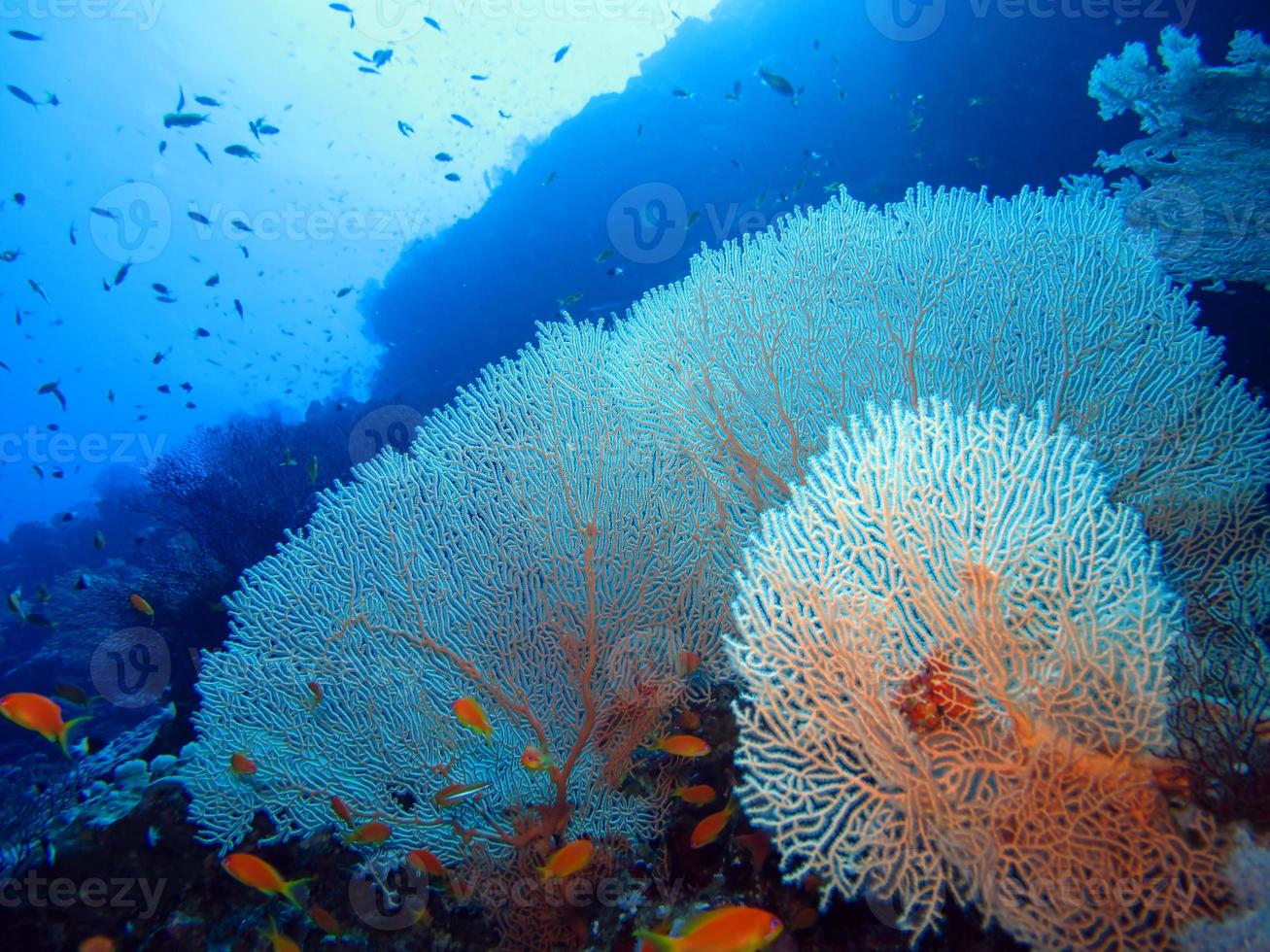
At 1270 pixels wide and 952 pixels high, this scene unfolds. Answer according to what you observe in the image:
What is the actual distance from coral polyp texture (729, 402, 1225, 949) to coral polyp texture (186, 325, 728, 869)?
158 centimetres

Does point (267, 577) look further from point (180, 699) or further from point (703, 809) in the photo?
point (180, 699)

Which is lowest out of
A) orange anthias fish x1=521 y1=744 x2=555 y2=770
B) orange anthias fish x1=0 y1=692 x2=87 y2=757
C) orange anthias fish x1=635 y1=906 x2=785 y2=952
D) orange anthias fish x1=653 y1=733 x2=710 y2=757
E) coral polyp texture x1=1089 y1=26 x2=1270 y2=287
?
orange anthias fish x1=635 y1=906 x2=785 y2=952

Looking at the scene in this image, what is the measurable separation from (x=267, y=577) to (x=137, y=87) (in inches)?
1770

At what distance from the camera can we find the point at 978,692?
88.7 inches

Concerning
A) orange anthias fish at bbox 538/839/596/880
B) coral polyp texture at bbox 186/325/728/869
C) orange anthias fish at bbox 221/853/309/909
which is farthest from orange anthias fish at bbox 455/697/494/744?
orange anthias fish at bbox 221/853/309/909

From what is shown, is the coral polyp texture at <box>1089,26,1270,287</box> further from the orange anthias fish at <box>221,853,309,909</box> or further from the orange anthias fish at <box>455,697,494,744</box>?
the orange anthias fish at <box>221,853,309,909</box>

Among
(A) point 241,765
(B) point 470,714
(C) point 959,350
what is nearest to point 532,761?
(B) point 470,714

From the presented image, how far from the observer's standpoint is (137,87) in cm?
3322

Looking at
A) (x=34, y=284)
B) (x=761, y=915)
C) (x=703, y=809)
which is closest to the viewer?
(x=761, y=915)

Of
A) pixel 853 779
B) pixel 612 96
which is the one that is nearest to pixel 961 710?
pixel 853 779

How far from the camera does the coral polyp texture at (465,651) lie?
12.5 ft

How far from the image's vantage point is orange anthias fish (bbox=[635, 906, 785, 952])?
79.5 inches

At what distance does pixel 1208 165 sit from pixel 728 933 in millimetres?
10499

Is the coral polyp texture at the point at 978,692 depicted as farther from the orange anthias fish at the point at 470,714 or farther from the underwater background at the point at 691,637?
the orange anthias fish at the point at 470,714
